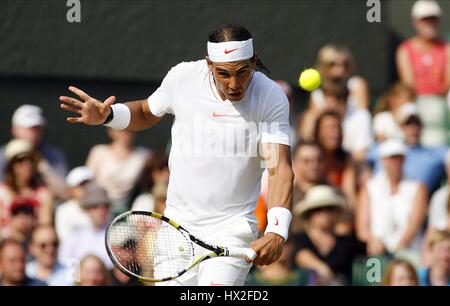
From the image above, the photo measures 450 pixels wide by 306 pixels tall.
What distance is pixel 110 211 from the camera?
8.79m

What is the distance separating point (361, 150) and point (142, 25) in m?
2.13

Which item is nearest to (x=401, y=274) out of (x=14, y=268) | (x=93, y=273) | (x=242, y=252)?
(x=93, y=273)

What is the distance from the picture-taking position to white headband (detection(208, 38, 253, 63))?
588 centimetres

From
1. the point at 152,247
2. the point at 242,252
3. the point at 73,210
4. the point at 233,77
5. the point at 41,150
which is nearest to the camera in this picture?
the point at 242,252

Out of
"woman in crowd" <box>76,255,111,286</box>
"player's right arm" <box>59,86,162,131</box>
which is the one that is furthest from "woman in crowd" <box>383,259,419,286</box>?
"player's right arm" <box>59,86,162,131</box>

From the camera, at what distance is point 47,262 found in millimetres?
8688

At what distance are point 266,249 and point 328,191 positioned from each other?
3.07m

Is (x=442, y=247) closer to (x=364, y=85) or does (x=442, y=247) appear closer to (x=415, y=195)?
(x=415, y=195)

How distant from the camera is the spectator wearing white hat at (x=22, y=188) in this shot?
8.84 meters

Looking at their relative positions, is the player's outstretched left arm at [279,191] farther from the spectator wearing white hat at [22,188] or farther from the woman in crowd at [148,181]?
the spectator wearing white hat at [22,188]

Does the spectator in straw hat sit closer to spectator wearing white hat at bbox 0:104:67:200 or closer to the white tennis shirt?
spectator wearing white hat at bbox 0:104:67:200

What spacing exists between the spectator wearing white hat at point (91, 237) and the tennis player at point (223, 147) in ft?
8.51

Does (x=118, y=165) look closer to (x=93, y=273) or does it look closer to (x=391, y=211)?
(x=93, y=273)

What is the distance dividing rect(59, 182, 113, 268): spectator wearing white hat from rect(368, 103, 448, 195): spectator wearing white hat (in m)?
1.96
